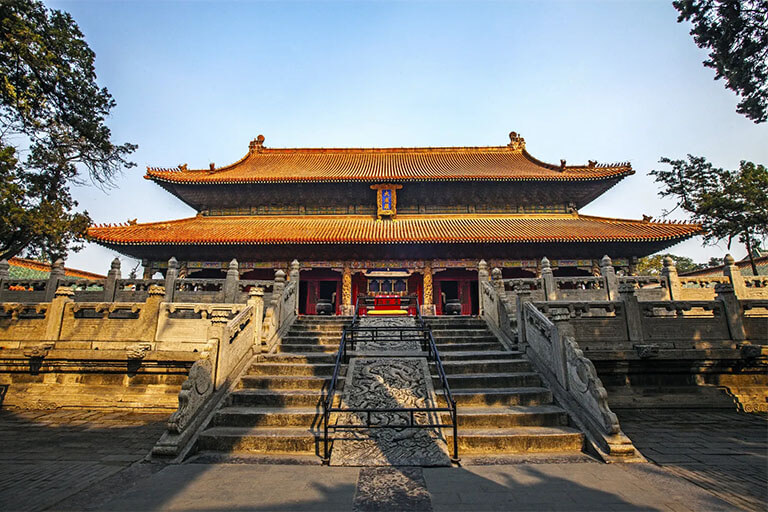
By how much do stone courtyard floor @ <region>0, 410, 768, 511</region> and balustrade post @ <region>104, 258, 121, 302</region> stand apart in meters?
6.14

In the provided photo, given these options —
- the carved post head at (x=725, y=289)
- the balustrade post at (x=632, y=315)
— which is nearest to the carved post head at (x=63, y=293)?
the balustrade post at (x=632, y=315)

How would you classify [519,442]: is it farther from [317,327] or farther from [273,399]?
[317,327]

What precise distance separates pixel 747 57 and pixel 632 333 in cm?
633

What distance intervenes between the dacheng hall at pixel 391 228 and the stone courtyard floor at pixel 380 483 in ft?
30.8

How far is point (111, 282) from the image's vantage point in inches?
443

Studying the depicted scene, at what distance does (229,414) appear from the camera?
561 cm

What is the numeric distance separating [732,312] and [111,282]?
645 inches

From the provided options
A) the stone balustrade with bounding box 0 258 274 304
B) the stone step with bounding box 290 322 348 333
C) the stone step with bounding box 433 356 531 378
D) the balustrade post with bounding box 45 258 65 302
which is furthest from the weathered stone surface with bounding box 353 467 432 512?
the balustrade post with bounding box 45 258 65 302

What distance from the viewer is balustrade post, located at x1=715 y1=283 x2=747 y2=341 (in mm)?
7884

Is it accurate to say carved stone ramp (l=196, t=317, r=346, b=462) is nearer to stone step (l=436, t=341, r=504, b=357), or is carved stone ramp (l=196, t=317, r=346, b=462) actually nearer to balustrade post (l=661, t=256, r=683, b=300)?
stone step (l=436, t=341, r=504, b=357)

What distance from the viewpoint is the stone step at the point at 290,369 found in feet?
23.1

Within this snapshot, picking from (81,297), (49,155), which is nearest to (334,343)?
(81,297)

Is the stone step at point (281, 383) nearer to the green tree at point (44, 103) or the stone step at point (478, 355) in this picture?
the stone step at point (478, 355)

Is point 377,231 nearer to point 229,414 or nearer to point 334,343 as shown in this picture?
point 334,343
